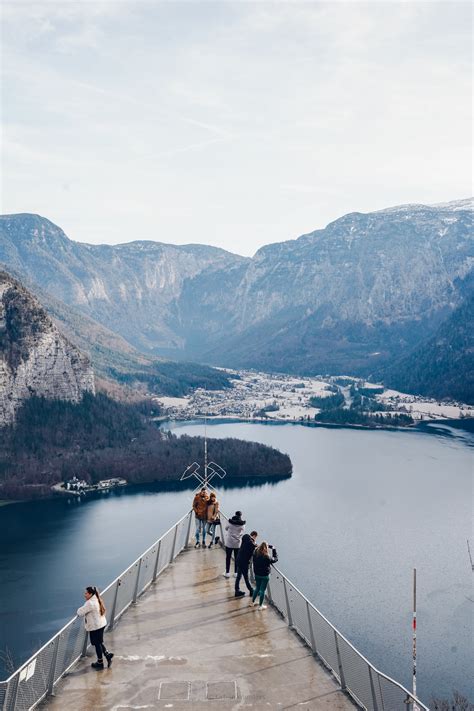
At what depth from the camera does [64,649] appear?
15.6 metres

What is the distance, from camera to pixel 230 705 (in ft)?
46.7

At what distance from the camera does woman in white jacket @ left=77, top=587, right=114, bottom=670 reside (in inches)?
622

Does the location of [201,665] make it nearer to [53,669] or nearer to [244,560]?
[53,669]

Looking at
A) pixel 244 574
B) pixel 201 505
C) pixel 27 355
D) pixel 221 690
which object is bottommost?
pixel 221 690

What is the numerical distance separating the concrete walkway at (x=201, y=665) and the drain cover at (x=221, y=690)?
2 cm

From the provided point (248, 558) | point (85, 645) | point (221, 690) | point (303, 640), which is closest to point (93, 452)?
point (248, 558)

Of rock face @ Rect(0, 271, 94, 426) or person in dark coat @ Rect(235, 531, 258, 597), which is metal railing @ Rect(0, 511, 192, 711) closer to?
person in dark coat @ Rect(235, 531, 258, 597)

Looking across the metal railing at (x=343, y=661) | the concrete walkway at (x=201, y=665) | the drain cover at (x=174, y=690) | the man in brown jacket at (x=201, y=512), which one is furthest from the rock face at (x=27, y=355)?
the drain cover at (x=174, y=690)

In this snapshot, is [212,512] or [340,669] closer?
[340,669]

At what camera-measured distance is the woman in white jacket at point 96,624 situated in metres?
15.8

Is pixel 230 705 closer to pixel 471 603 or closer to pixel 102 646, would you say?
pixel 102 646

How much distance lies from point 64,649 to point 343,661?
19.2 feet

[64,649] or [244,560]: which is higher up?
[244,560]

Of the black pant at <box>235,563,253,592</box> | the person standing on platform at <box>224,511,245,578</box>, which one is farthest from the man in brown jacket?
the black pant at <box>235,563,253,592</box>
